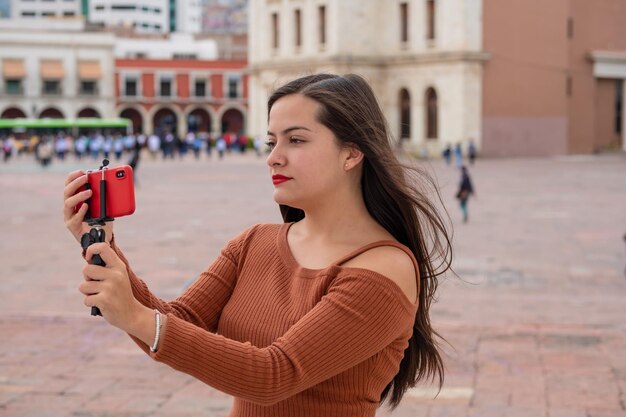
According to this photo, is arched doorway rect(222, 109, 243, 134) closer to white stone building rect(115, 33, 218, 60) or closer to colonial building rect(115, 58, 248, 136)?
colonial building rect(115, 58, 248, 136)

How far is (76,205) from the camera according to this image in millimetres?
2236

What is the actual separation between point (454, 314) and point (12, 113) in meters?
66.6

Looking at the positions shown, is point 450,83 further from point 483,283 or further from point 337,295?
point 337,295

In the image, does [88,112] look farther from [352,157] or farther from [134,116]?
[352,157]

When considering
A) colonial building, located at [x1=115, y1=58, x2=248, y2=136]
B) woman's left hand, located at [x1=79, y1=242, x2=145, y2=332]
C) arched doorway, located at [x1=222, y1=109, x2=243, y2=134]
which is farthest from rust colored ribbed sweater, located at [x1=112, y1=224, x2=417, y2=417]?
arched doorway, located at [x1=222, y1=109, x2=243, y2=134]

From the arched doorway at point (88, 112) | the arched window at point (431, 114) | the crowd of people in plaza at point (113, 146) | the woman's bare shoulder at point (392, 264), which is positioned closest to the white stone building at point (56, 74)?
the arched doorway at point (88, 112)

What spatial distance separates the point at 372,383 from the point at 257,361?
35 cm

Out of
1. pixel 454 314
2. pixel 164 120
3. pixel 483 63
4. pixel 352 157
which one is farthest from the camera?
pixel 164 120

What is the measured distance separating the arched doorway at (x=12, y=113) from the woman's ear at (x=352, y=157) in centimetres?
7182

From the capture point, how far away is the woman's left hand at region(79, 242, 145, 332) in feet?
6.79

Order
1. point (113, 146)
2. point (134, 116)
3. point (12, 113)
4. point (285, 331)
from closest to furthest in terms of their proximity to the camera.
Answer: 1. point (285, 331)
2. point (113, 146)
3. point (12, 113)
4. point (134, 116)

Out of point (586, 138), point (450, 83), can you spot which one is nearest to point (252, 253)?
point (450, 83)

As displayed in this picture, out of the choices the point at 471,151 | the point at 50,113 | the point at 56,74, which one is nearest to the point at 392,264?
the point at 471,151

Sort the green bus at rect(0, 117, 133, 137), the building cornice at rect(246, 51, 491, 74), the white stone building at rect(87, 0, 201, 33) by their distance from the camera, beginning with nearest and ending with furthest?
the building cornice at rect(246, 51, 491, 74) → the green bus at rect(0, 117, 133, 137) → the white stone building at rect(87, 0, 201, 33)
